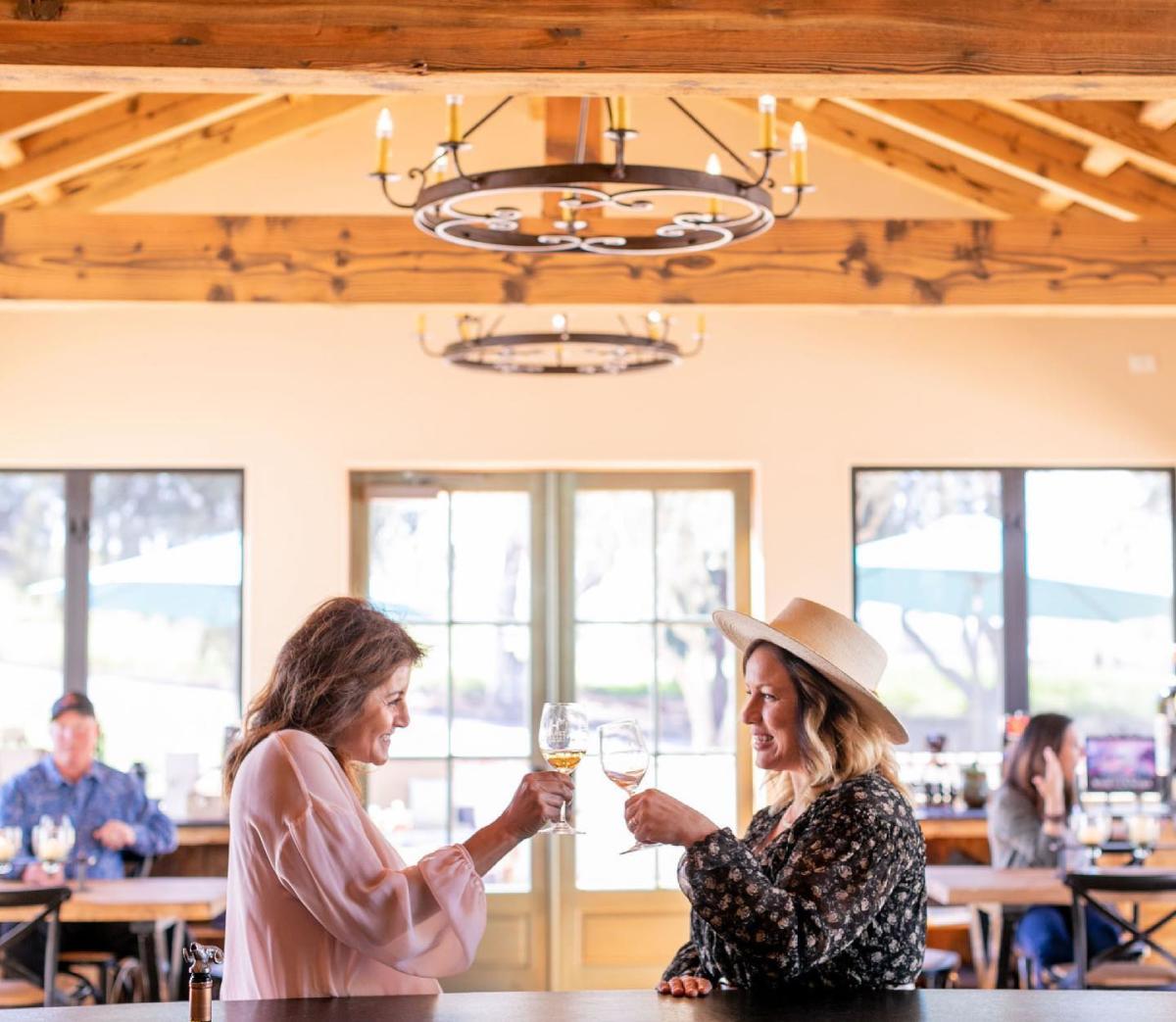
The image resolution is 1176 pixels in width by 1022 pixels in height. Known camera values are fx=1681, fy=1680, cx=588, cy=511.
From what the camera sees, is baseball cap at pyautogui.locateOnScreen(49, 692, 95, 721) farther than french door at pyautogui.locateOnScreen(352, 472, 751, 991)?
No

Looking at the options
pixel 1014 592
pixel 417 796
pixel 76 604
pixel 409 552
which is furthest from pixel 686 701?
pixel 76 604

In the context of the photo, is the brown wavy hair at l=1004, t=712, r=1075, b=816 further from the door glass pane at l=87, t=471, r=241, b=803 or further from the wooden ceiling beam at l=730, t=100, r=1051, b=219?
the door glass pane at l=87, t=471, r=241, b=803

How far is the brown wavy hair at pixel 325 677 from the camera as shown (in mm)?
2461

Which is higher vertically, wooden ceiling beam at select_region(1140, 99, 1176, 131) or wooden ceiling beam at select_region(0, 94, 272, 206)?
wooden ceiling beam at select_region(0, 94, 272, 206)

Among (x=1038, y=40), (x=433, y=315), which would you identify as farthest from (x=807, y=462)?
(x=1038, y=40)

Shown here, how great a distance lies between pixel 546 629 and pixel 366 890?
18.0 ft

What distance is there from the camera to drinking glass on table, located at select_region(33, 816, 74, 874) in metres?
5.69

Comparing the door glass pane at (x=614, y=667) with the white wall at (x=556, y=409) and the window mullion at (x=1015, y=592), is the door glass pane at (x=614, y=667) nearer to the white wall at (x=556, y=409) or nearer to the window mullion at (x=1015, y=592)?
the white wall at (x=556, y=409)

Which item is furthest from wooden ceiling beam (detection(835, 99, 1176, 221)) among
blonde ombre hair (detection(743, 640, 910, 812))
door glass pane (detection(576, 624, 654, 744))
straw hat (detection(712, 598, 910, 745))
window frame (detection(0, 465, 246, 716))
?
blonde ombre hair (detection(743, 640, 910, 812))

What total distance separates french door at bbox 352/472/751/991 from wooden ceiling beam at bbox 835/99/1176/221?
1.96m

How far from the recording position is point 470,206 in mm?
7426

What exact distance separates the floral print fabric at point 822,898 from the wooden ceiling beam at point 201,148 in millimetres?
5634

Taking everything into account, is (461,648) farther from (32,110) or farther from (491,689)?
(32,110)

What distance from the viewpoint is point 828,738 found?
2.60 metres
